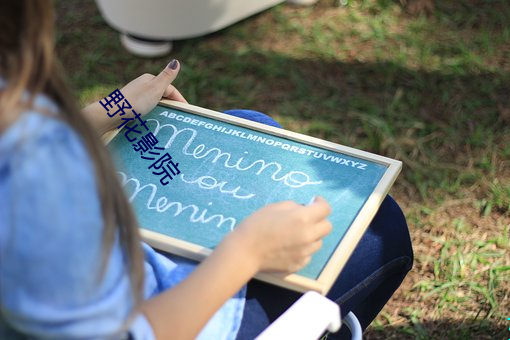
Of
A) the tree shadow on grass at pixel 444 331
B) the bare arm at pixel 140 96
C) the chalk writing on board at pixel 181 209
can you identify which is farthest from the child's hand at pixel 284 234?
the tree shadow on grass at pixel 444 331

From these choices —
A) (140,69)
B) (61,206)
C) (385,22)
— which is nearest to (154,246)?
(61,206)

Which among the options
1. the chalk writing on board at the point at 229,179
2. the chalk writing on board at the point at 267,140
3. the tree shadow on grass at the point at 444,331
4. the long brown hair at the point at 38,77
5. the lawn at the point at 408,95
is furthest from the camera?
the lawn at the point at 408,95

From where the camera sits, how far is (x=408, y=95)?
2.53 meters

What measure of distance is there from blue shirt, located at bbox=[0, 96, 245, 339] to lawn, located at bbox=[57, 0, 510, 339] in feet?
3.86

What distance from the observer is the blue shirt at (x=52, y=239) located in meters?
0.68

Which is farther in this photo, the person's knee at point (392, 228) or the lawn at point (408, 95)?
the lawn at point (408, 95)

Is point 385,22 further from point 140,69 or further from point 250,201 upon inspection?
point 250,201

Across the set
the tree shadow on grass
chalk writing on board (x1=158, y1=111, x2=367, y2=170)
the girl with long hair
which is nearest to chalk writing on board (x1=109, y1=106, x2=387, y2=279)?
chalk writing on board (x1=158, y1=111, x2=367, y2=170)

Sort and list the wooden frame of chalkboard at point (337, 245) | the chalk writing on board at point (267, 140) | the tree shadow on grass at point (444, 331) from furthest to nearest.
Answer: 1. the tree shadow on grass at point (444, 331)
2. the chalk writing on board at point (267, 140)
3. the wooden frame of chalkboard at point (337, 245)

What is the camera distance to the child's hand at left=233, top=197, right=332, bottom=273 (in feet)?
3.10

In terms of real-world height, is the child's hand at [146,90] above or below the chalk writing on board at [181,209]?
above

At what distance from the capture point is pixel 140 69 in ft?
9.07

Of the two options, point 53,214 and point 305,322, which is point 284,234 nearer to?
point 305,322

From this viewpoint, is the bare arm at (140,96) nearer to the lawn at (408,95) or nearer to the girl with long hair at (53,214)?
the girl with long hair at (53,214)
